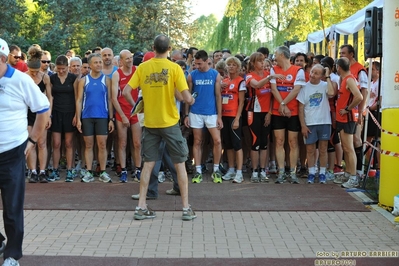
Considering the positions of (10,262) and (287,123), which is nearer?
(10,262)

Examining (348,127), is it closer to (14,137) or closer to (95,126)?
(95,126)

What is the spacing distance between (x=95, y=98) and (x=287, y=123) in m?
3.18

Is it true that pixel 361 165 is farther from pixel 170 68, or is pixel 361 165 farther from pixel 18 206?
pixel 18 206

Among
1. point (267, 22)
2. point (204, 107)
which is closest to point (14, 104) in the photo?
point (204, 107)

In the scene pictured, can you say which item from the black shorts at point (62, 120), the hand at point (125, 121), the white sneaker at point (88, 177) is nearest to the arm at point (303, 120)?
the hand at point (125, 121)

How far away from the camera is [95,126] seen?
10328mm

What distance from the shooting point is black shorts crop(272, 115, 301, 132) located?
10.2 meters

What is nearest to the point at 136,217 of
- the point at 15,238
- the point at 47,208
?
the point at 47,208

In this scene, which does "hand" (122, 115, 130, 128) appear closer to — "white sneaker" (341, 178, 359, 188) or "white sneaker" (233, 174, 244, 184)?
"white sneaker" (233, 174, 244, 184)

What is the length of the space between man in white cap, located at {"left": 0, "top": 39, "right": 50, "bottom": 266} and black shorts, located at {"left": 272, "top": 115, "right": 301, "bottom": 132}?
5344mm

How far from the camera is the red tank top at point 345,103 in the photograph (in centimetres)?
984

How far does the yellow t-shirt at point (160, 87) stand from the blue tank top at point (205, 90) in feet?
8.25

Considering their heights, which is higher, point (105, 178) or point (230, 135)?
point (230, 135)

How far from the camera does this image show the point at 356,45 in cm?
1772
